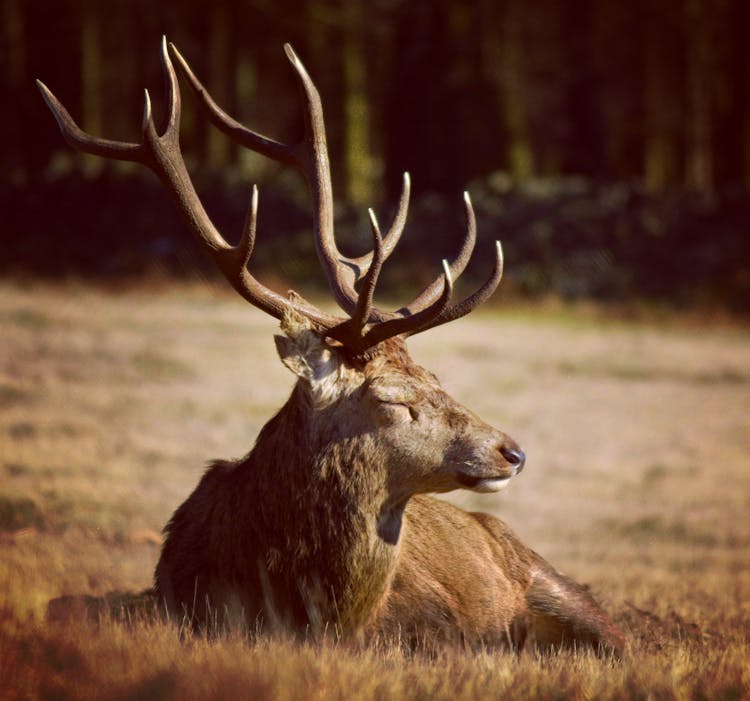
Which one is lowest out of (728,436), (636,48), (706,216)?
(728,436)

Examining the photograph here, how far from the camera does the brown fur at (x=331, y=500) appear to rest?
4.86 metres

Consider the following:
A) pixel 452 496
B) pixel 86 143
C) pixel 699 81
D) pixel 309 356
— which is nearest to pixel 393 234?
pixel 309 356

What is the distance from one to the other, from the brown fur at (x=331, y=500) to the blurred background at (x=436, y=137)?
1517 cm

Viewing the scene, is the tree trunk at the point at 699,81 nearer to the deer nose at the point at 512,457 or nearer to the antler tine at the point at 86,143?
the antler tine at the point at 86,143

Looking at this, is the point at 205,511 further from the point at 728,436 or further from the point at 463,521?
the point at 728,436

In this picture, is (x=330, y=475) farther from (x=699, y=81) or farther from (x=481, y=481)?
(x=699, y=81)

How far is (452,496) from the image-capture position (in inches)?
421

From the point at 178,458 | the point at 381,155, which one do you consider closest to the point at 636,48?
Answer: the point at 381,155

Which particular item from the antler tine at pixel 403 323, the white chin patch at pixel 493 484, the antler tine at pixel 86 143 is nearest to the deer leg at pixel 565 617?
the white chin patch at pixel 493 484

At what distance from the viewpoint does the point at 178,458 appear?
1110 cm

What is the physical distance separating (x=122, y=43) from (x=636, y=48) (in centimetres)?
1494

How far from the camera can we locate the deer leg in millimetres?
5680

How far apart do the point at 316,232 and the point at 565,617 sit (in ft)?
6.89

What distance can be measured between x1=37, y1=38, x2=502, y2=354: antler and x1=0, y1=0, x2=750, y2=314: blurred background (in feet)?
46.6
